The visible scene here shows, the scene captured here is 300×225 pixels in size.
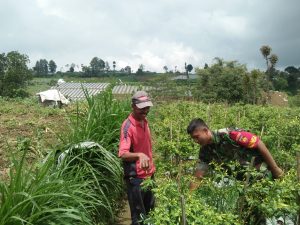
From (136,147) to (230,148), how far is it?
38.7 inches

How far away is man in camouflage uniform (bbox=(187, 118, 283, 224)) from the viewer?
3.72 metres

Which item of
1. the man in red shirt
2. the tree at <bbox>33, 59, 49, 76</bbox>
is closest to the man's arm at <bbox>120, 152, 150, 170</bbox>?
the man in red shirt

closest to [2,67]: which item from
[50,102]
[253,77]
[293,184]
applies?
[50,102]

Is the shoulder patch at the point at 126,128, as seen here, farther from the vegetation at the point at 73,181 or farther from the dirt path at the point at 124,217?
the dirt path at the point at 124,217

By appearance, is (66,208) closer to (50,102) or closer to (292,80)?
(50,102)

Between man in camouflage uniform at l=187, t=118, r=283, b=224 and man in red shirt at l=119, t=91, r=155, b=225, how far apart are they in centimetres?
58

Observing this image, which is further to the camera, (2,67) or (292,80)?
(292,80)

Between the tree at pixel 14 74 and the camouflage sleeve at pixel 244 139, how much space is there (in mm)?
32742

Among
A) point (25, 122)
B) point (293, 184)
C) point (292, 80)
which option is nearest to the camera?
point (293, 184)

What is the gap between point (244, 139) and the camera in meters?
3.72

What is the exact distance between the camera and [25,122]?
10758 mm

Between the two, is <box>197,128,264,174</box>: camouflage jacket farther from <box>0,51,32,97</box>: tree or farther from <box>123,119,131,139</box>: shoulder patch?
<box>0,51,32,97</box>: tree

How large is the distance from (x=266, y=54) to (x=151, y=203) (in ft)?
72.4

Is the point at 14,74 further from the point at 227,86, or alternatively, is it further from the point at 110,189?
the point at 110,189
